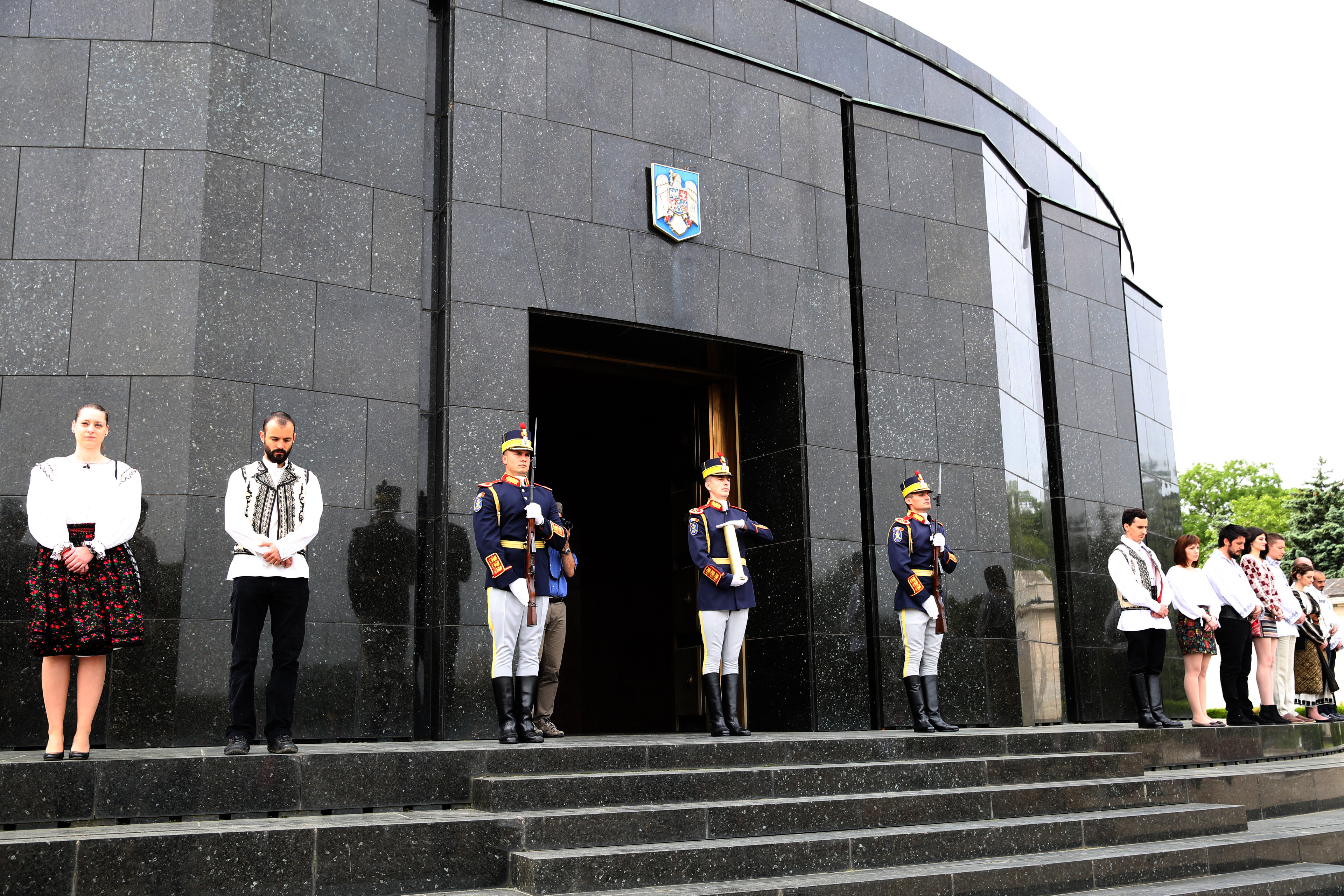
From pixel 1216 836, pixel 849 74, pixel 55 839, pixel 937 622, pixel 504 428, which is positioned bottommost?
pixel 1216 836

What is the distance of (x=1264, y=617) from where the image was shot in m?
11.4

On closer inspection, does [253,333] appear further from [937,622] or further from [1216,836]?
[1216,836]

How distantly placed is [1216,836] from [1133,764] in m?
0.78

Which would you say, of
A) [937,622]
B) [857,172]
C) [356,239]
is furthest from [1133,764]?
[356,239]

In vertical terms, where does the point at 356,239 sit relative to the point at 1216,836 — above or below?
above

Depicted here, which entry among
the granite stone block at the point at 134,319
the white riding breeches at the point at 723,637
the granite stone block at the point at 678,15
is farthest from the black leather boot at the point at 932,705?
the granite stone block at the point at 678,15

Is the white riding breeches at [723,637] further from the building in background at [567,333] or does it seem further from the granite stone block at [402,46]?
the granite stone block at [402,46]

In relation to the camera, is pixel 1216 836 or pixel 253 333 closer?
pixel 1216 836

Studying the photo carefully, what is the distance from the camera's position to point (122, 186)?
27.8 feet

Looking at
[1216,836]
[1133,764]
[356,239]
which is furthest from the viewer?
[356,239]

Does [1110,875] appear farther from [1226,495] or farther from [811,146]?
[1226,495]

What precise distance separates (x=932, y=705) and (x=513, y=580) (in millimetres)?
3659

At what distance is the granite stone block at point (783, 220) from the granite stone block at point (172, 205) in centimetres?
487

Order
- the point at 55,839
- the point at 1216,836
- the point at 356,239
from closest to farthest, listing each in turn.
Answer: the point at 55,839 → the point at 1216,836 → the point at 356,239
